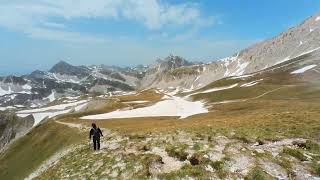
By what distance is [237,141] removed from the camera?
116 feet

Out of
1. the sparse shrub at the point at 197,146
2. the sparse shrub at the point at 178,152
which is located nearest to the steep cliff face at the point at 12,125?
the sparse shrub at the point at 178,152

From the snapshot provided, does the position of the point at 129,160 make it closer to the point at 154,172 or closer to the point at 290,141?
the point at 154,172

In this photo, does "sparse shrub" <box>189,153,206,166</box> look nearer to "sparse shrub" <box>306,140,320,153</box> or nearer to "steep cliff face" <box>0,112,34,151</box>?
"sparse shrub" <box>306,140,320,153</box>

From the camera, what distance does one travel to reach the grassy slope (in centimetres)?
7012

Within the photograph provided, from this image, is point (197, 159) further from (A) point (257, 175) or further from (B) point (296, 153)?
(B) point (296, 153)

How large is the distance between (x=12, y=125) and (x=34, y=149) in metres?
101

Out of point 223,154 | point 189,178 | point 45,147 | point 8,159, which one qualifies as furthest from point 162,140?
point 8,159

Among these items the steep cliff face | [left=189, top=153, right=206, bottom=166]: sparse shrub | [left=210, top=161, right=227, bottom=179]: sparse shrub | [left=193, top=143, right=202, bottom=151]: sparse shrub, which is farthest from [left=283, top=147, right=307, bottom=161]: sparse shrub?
the steep cliff face

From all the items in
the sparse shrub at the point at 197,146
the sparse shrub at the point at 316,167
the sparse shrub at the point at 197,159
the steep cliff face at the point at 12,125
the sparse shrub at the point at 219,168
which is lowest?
the steep cliff face at the point at 12,125

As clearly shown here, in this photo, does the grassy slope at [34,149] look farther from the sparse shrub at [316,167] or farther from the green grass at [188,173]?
the sparse shrub at [316,167]

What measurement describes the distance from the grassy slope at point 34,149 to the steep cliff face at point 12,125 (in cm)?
6489

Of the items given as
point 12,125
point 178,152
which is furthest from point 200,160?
point 12,125

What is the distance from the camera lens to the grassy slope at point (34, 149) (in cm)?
7012

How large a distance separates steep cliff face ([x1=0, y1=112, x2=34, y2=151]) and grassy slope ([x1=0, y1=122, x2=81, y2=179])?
213ft
